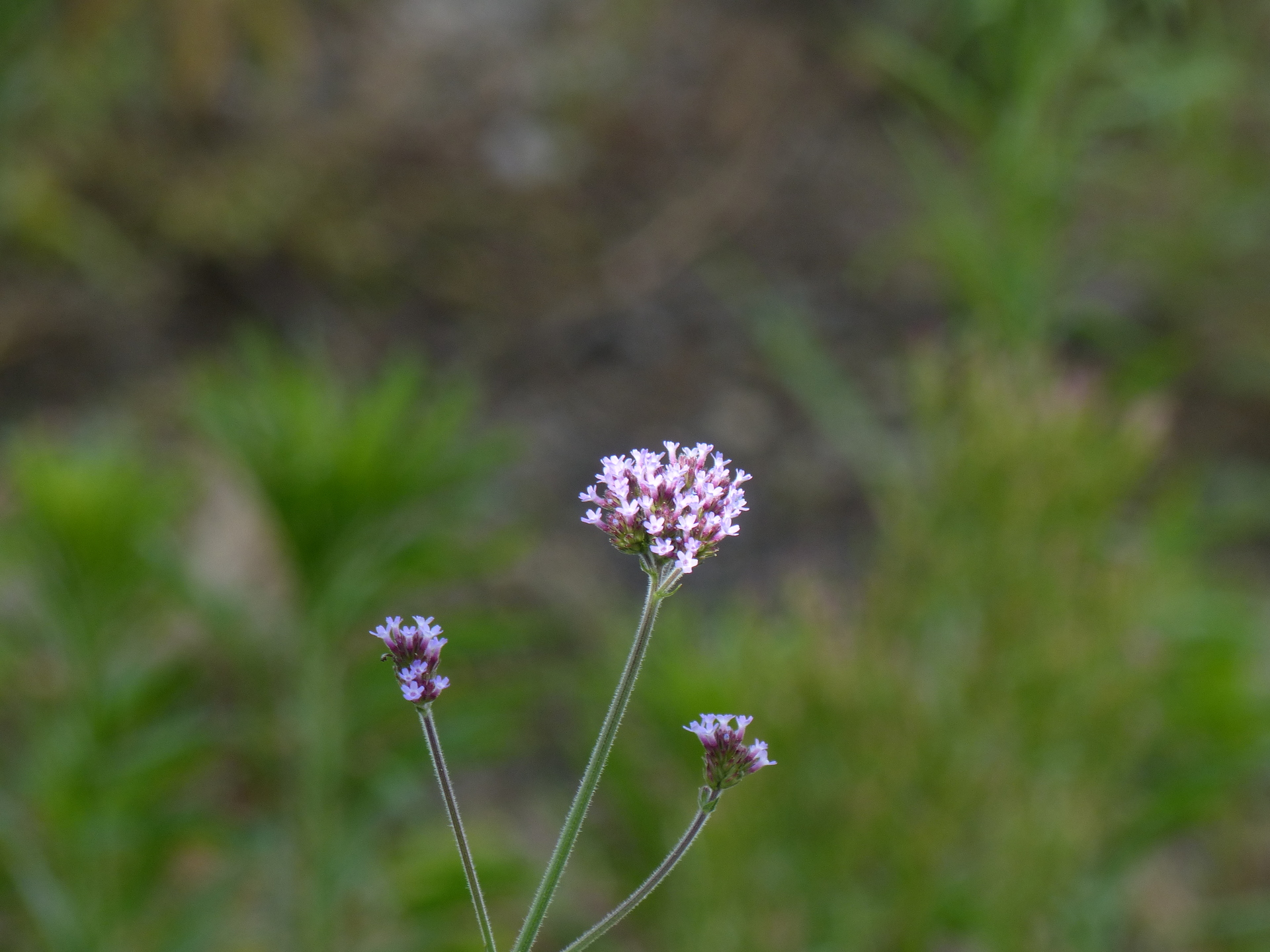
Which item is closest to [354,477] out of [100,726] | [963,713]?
[100,726]

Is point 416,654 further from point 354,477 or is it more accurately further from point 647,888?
point 354,477

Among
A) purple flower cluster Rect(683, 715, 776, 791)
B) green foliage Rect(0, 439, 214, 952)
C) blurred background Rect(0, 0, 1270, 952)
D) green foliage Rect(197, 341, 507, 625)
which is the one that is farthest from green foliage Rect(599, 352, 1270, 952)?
purple flower cluster Rect(683, 715, 776, 791)

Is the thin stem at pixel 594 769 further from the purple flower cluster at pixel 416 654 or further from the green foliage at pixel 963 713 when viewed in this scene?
the green foliage at pixel 963 713

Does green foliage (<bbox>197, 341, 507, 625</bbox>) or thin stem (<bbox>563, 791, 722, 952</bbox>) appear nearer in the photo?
thin stem (<bbox>563, 791, 722, 952</bbox>)

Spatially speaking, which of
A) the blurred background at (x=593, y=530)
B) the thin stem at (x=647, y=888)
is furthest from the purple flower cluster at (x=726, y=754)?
the blurred background at (x=593, y=530)

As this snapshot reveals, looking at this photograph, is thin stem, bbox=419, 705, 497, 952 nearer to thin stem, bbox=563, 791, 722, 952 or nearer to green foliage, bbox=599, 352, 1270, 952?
thin stem, bbox=563, 791, 722, 952
